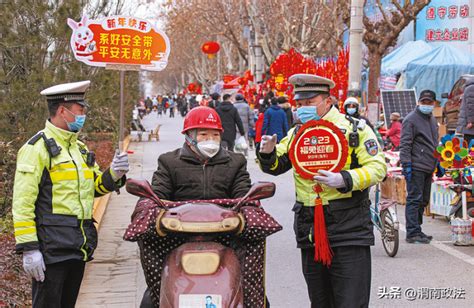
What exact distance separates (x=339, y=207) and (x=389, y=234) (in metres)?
4.61

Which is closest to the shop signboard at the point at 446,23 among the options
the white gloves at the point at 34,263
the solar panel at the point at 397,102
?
the solar panel at the point at 397,102

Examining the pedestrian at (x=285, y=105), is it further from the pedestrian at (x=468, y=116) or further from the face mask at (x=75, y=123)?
the face mask at (x=75, y=123)

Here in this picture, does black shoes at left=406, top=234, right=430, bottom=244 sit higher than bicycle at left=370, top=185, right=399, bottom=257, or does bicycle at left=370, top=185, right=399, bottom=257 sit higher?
bicycle at left=370, top=185, right=399, bottom=257

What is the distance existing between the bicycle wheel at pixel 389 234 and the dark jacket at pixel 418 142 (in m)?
0.81

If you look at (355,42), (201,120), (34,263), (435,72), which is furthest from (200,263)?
(435,72)

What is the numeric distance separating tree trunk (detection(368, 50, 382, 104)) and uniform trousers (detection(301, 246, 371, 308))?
17534mm

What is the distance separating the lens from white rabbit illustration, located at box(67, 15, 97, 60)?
9000mm

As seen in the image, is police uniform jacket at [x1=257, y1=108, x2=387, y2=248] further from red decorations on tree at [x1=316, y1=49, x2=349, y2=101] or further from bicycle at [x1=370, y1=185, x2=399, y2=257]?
red decorations on tree at [x1=316, y1=49, x2=349, y2=101]

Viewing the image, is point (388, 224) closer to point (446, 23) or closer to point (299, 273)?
point (299, 273)

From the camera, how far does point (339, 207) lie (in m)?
5.28

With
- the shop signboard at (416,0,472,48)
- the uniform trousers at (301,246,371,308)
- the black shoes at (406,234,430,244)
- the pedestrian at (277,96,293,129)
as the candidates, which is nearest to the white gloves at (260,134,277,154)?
the uniform trousers at (301,246,371,308)

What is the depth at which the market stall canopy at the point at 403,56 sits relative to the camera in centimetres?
2709

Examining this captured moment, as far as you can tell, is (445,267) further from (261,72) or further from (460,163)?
(261,72)

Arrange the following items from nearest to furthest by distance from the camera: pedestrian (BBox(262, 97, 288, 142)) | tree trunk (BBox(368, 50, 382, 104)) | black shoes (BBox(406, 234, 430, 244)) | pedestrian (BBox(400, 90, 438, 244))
Answer: pedestrian (BBox(400, 90, 438, 244))
black shoes (BBox(406, 234, 430, 244))
pedestrian (BBox(262, 97, 288, 142))
tree trunk (BBox(368, 50, 382, 104))
